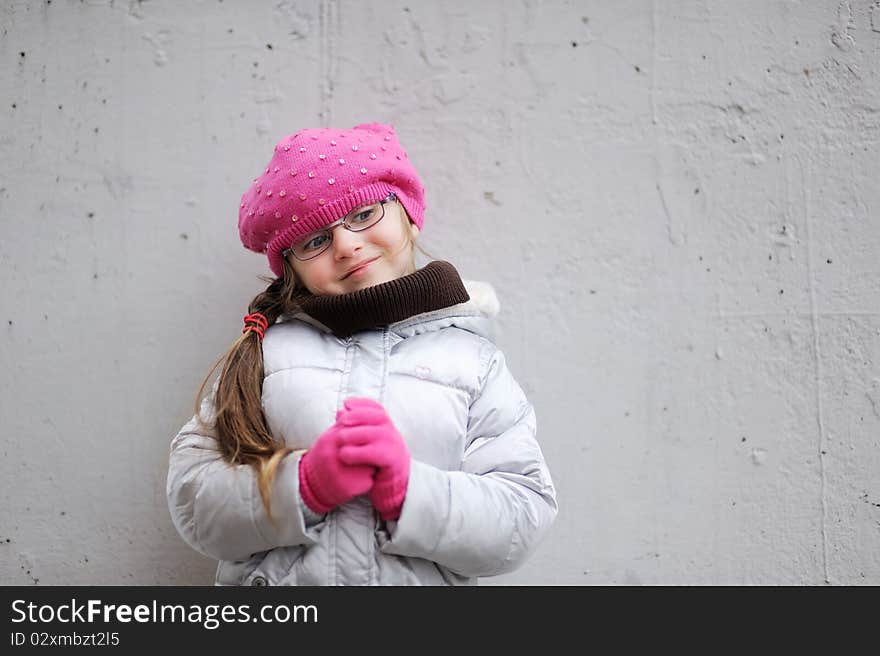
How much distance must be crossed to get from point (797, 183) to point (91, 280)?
1.44 m

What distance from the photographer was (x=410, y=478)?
106cm

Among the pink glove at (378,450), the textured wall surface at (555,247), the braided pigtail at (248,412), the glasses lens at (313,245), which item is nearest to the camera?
the pink glove at (378,450)

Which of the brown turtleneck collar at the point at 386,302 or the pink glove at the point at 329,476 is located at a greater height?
the brown turtleneck collar at the point at 386,302

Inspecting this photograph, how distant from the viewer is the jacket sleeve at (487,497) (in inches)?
42.1

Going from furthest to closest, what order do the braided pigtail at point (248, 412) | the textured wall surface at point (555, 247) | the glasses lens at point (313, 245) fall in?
the textured wall surface at point (555, 247)
the glasses lens at point (313, 245)
the braided pigtail at point (248, 412)

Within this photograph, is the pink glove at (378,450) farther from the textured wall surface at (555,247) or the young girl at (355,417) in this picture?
the textured wall surface at (555,247)

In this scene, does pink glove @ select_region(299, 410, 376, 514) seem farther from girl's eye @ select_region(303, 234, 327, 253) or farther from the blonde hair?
girl's eye @ select_region(303, 234, 327, 253)

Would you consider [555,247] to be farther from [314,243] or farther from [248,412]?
[248,412]

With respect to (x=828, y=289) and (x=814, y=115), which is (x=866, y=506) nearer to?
(x=828, y=289)

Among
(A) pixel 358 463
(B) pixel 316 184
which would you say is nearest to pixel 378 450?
(A) pixel 358 463

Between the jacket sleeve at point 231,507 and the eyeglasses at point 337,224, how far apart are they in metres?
0.33

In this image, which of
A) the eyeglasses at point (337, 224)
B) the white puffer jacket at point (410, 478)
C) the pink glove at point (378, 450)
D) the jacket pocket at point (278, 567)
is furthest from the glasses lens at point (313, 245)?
the jacket pocket at point (278, 567)

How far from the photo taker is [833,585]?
1.49 meters

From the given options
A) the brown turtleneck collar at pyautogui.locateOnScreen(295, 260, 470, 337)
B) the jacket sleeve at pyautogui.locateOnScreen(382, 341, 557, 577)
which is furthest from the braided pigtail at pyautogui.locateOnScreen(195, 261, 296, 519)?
the jacket sleeve at pyautogui.locateOnScreen(382, 341, 557, 577)
